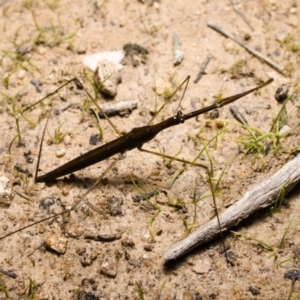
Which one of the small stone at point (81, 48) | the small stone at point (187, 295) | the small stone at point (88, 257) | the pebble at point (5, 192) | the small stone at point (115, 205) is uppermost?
the small stone at point (81, 48)

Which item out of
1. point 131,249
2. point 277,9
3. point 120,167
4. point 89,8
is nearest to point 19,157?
point 120,167

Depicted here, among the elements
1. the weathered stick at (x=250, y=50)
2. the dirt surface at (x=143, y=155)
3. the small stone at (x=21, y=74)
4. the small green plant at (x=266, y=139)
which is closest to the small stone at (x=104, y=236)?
the dirt surface at (x=143, y=155)

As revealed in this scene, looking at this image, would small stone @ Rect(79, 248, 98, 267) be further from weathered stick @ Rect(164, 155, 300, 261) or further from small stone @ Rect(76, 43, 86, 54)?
small stone @ Rect(76, 43, 86, 54)

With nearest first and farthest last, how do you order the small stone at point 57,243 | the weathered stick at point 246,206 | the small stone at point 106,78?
the weathered stick at point 246,206 → the small stone at point 57,243 → the small stone at point 106,78

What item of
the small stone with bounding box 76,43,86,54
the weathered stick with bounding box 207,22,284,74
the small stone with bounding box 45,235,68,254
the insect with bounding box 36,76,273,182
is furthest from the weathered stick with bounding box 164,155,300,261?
the small stone with bounding box 76,43,86,54

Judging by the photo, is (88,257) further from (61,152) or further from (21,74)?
(21,74)

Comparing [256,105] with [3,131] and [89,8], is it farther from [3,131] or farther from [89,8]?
[3,131]

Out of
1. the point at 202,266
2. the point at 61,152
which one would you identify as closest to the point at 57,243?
the point at 61,152

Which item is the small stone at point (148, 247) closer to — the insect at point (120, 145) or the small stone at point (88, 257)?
the small stone at point (88, 257)
